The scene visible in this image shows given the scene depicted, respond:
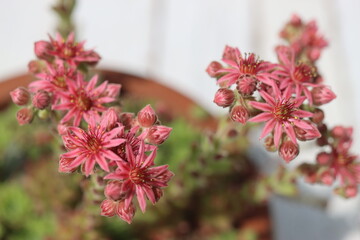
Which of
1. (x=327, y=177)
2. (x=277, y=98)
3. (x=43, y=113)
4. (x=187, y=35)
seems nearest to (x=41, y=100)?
(x=43, y=113)

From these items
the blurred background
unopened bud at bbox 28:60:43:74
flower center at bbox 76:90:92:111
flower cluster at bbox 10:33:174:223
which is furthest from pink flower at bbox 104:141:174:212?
the blurred background

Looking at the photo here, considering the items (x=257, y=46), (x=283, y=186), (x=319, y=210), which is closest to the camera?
(x=283, y=186)

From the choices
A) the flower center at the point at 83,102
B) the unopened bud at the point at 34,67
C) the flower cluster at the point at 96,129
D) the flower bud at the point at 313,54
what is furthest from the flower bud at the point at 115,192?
the flower bud at the point at 313,54

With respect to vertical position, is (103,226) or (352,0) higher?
(352,0)

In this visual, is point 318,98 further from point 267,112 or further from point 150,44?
point 150,44

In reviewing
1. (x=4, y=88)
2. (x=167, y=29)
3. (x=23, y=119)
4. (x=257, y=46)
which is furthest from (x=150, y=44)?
(x=23, y=119)
